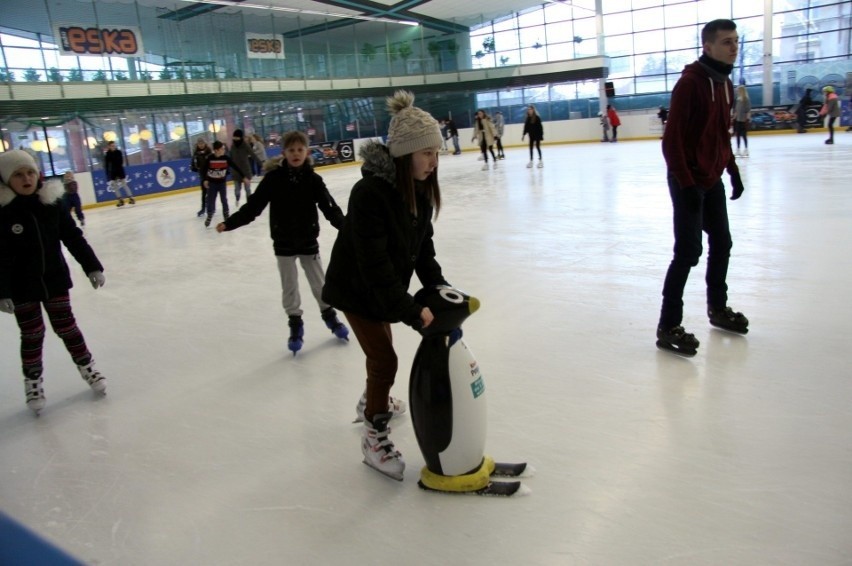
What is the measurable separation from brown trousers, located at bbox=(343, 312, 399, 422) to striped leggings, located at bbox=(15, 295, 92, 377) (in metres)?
1.73

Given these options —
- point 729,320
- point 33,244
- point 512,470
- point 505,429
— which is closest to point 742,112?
point 729,320

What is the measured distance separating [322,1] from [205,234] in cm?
1491

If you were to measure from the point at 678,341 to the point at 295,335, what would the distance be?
1930 mm

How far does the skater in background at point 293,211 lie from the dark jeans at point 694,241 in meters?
1.63

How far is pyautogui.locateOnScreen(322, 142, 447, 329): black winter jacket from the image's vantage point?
1846 mm

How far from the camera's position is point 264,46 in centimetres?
2086

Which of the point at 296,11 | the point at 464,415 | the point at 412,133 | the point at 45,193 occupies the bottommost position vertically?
the point at 464,415

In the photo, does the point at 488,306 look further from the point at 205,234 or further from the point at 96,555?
the point at 205,234

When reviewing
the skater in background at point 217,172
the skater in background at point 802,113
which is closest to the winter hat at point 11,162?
the skater in background at point 217,172

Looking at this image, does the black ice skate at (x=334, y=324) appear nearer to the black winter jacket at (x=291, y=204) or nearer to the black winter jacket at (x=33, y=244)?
the black winter jacket at (x=291, y=204)

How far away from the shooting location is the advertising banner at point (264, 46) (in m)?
20.5

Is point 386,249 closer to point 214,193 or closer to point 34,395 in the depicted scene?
point 34,395

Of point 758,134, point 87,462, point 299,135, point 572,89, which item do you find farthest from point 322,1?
point 87,462

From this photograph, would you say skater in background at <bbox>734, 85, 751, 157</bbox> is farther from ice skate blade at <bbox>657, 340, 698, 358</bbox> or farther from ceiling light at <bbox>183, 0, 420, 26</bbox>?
ceiling light at <bbox>183, 0, 420, 26</bbox>
